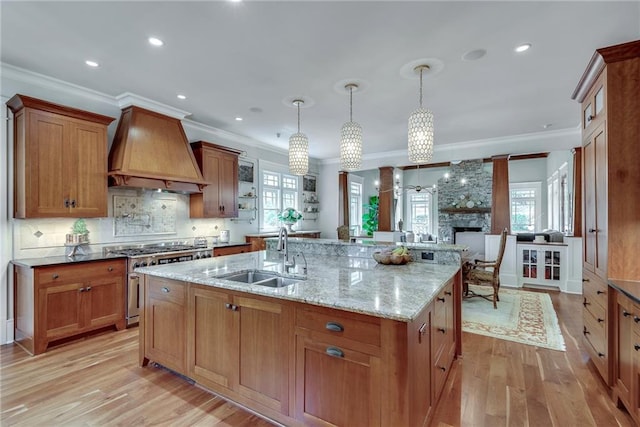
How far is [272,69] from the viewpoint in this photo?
10.3 feet

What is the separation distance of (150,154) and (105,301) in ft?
6.16

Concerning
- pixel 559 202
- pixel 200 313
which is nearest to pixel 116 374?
pixel 200 313

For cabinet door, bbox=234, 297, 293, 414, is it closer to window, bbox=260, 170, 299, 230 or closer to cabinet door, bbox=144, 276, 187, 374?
cabinet door, bbox=144, 276, 187, 374

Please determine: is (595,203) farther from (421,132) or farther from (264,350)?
(264,350)

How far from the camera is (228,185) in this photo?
5383mm

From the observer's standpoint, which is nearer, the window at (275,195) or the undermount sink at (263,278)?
the undermount sink at (263,278)

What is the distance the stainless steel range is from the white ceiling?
2012 millimetres

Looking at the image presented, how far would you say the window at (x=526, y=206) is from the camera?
24.6ft

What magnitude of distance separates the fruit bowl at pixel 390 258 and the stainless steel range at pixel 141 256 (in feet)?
8.69

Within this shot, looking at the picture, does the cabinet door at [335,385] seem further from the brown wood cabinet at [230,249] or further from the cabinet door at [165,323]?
the brown wood cabinet at [230,249]

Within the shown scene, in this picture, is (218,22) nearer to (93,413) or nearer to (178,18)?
(178,18)

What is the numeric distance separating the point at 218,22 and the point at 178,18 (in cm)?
30

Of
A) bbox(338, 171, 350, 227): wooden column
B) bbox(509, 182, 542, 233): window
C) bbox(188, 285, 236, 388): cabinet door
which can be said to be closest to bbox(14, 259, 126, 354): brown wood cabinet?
bbox(188, 285, 236, 388): cabinet door

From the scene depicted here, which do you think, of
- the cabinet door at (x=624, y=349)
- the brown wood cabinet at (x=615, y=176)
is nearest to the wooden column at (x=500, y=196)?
the brown wood cabinet at (x=615, y=176)
